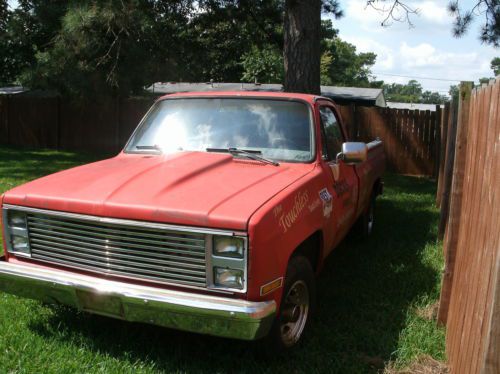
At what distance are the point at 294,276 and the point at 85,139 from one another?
14281 millimetres

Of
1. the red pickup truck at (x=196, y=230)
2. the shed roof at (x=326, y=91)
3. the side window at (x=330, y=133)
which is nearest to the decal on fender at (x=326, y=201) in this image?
the red pickup truck at (x=196, y=230)

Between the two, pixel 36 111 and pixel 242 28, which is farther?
pixel 36 111

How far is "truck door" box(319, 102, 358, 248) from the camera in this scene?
14.1 feet

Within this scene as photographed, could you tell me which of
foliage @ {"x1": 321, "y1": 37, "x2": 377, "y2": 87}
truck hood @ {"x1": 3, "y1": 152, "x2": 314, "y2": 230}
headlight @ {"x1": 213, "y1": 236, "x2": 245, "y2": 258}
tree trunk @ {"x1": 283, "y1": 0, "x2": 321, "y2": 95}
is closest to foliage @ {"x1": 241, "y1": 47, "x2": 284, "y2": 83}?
foliage @ {"x1": 321, "y1": 37, "x2": 377, "y2": 87}

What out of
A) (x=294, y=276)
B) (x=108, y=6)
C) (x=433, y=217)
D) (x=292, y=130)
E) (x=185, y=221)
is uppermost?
(x=108, y=6)

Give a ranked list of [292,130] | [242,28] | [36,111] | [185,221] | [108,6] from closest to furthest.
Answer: [185,221], [292,130], [108,6], [242,28], [36,111]

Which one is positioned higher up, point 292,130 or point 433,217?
point 292,130

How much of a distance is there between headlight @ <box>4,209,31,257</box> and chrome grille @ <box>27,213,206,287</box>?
0.05 meters

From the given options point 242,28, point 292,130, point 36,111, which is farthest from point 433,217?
point 36,111

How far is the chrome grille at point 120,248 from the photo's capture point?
120 inches

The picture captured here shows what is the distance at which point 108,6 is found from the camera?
948 centimetres

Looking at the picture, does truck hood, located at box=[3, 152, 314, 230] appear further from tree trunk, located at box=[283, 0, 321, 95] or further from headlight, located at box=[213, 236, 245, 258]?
tree trunk, located at box=[283, 0, 321, 95]

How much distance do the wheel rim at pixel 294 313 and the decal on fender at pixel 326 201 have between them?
68cm

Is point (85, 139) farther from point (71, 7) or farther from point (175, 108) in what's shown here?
point (175, 108)
